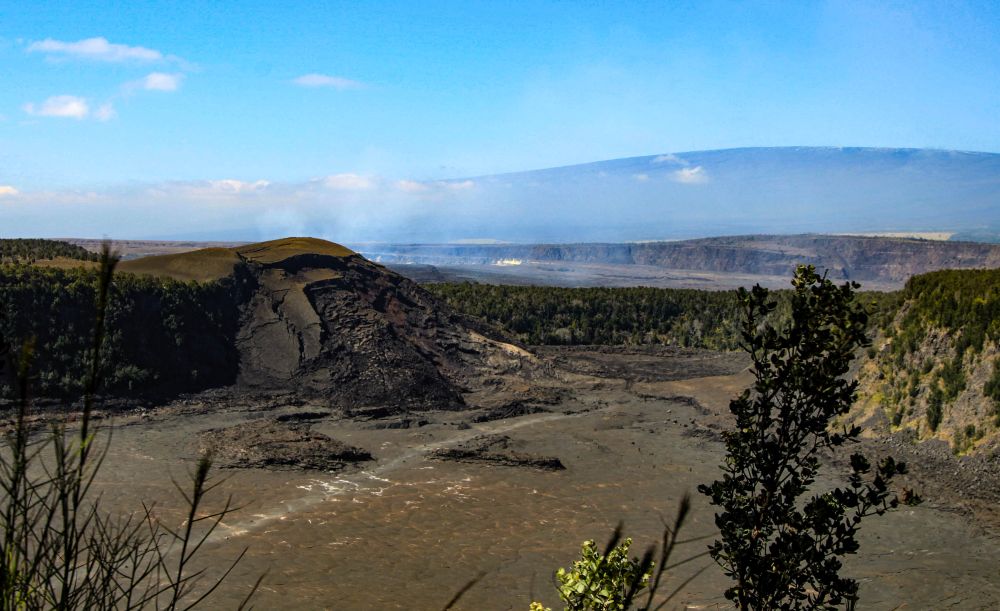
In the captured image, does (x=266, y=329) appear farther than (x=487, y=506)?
Yes

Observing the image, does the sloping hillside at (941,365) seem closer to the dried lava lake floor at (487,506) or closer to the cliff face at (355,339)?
the dried lava lake floor at (487,506)

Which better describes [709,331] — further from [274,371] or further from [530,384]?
[274,371]

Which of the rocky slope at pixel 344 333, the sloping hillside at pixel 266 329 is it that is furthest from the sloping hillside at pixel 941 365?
the sloping hillside at pixel 266 329

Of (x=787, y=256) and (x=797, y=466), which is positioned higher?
(x=787, y=256)

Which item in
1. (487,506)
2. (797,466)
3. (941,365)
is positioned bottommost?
(487,506)

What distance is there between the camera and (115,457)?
2156 centimetres

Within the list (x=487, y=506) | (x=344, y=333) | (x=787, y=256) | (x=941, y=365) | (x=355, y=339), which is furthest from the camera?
(x=787, y=256)

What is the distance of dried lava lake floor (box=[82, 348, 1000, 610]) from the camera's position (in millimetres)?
14383

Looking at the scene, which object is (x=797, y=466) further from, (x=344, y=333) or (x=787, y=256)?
(x=787, y=256)

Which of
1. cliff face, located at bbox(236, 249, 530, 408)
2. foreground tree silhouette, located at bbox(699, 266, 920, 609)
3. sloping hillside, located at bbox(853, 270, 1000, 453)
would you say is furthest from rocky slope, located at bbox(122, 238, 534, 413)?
foreground tree silhouette, located at bbox(699, 266, 920, 609)

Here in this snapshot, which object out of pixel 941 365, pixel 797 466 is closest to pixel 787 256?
pixel 941 365

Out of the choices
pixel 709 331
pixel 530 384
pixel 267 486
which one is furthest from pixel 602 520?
pixel 709 331

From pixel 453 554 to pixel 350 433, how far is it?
10711mm

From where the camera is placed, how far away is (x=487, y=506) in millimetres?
18812
